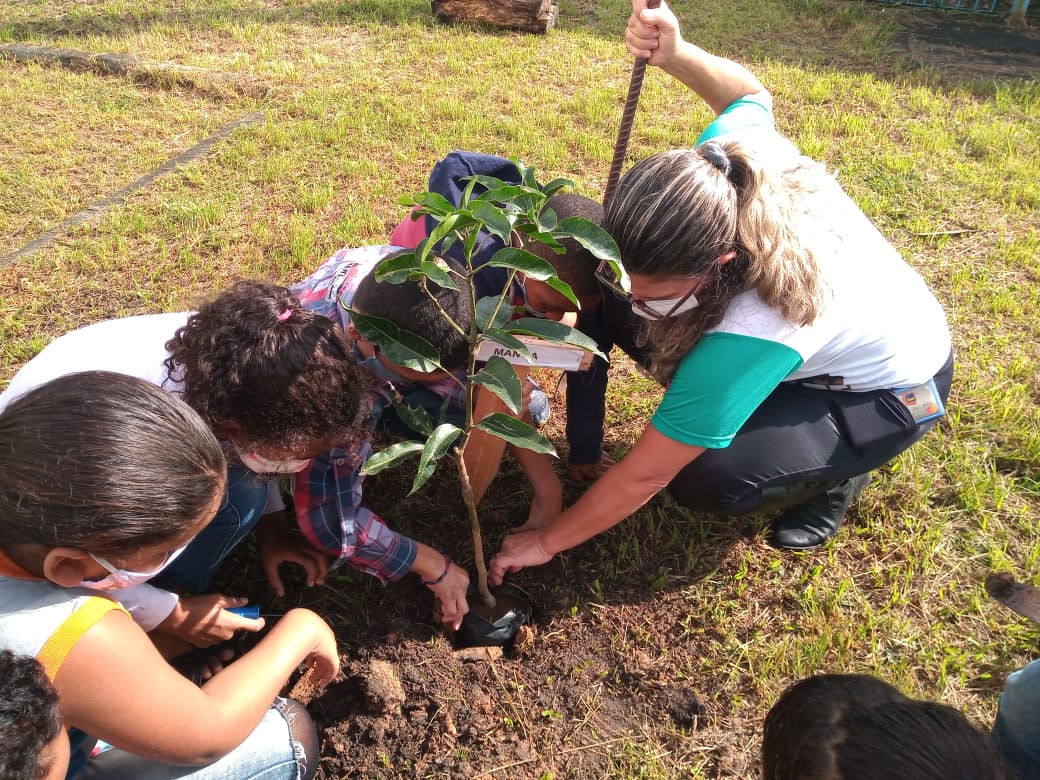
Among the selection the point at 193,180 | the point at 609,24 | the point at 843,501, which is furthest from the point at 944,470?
the point at 609,24

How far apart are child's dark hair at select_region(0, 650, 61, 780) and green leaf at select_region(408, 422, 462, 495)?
644 millimetres

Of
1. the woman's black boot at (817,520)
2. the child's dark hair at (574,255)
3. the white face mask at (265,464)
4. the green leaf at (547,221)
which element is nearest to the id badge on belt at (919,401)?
the woman's black boot at (817,520)

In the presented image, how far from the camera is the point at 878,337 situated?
6.56 feet

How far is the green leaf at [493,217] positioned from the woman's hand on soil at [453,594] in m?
1.16

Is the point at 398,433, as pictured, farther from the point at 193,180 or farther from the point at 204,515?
the point at 193,180

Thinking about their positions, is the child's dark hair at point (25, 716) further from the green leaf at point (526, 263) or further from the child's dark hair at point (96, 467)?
the green leaf at point (526, 263)

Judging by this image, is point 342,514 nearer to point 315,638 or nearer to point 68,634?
point 315,638

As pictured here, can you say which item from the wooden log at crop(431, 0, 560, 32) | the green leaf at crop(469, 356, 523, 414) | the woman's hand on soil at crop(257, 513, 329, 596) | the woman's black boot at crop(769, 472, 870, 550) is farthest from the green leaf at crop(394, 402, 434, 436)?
the wooden log at crop(431, 0, 560, 32)

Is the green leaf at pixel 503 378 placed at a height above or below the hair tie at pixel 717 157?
below

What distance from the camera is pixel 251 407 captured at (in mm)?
1602

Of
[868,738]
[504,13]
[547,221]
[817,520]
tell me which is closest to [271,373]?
[547,221]

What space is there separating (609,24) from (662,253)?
5169 mm

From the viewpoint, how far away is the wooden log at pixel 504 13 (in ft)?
18.4

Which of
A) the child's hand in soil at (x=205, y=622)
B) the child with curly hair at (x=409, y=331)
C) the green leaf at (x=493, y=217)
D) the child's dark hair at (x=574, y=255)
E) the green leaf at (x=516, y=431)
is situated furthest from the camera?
the child's dark hair at (x=574, y=255)
